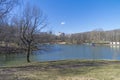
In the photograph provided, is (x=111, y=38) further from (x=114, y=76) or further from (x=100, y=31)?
(x=114, y=76)

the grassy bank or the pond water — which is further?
the pond water

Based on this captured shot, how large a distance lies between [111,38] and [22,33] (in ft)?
375

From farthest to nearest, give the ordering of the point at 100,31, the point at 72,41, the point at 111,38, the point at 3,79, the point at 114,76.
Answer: the point at 100,31, the point at 111,38, the point at 72,41, the point at 114,76, the point at 3,79

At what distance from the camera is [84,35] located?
131 m

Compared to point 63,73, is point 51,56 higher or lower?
lower

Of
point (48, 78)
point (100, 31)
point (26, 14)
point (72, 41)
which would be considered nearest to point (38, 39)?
point (26, 14)

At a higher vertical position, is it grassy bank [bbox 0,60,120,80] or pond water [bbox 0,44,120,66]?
grassy bank [bbox 0,60,120,80]

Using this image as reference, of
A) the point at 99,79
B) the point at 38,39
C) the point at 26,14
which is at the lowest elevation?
the point at 99,79

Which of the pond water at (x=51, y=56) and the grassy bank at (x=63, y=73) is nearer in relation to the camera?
the grassy bank at (x=63, y=73)

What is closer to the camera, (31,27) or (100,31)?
(31,27)

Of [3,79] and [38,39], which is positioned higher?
[38,39]

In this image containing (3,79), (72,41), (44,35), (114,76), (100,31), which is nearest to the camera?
(3,79)

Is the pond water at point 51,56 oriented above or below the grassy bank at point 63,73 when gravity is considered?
below

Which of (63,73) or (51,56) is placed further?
(51,56)
